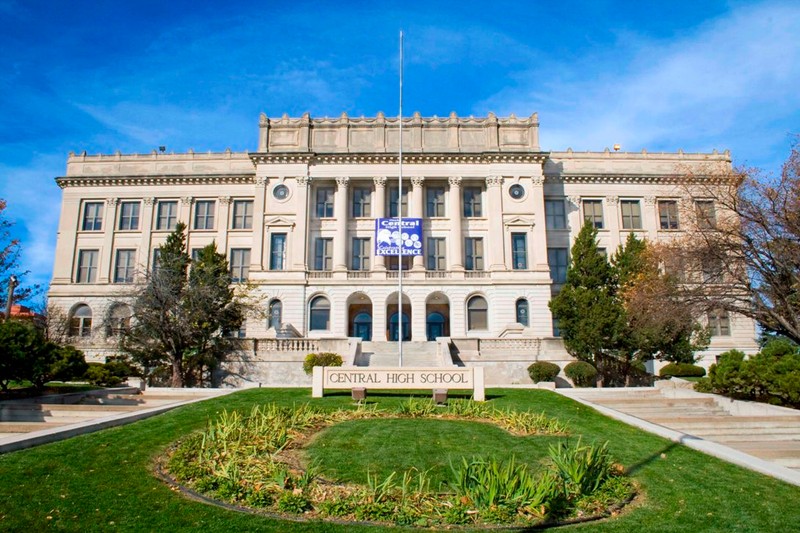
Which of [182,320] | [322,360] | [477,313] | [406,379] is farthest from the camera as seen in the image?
[477,313]

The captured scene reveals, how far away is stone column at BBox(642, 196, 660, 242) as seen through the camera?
46750mm

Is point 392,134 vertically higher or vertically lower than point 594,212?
higher

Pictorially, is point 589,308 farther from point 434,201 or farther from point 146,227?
point 146,227

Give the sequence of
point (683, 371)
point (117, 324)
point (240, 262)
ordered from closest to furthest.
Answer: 1. point (683, 371)
2. point (117, 324)
3. point (240, 262)

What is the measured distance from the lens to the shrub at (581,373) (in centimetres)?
2738

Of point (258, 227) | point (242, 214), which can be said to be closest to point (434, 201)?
point (258, 227)

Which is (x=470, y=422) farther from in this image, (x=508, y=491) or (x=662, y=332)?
(x=662, y=332)

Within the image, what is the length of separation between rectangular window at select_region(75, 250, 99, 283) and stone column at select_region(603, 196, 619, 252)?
4348 centimetres

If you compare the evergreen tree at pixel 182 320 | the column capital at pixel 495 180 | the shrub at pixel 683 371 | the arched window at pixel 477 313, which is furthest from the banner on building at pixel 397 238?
the shrub at pixel 683 371

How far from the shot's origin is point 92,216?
48.8 meters

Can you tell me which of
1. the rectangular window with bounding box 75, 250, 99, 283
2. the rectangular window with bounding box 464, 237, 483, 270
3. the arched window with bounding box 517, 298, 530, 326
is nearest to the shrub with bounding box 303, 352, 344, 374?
the arched window with bounding box 517, 298, 530, 326

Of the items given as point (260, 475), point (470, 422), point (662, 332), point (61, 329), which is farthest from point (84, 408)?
point (61, 329)

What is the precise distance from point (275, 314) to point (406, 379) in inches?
963

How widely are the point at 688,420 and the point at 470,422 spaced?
6543 mm
